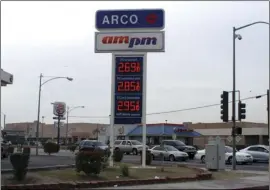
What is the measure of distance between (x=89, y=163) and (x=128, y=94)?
282 inches

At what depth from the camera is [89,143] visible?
151 ft

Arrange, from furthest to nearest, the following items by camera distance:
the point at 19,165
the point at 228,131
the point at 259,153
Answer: the point at 228,131
the point at 259,153
the point at 19,165

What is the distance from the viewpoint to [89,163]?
1831cm

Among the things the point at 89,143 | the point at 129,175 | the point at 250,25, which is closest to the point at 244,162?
the point at 250,25

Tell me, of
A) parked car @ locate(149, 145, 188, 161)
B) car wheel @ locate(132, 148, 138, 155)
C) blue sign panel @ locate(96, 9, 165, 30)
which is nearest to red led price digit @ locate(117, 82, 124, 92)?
blue sign panel @ locate(96, 9, 165, 30)

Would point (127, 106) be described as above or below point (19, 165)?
above

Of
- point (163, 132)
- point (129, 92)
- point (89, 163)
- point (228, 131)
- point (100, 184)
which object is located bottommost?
point (100, 184)

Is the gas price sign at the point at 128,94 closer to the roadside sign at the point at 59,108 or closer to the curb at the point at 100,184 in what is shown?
the curb at the point at 100,184

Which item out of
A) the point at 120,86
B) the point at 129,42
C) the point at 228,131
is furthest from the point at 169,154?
the point at 228,131

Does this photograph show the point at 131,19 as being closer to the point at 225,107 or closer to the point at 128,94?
the point at 128,94

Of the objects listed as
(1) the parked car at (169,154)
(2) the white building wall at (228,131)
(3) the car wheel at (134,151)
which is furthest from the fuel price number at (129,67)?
(2) the white building wall at (228,131)

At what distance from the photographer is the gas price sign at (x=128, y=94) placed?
80.9 feet

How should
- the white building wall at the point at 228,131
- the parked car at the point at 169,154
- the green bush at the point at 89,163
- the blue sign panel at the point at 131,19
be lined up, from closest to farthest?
the green bush at the point at 89,163
the blue sign panel at the point at 131,19
the parked car at the point at 169,154
the white building wall at the point at 228,131

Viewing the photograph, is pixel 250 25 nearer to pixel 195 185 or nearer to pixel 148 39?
pixel 148 39
